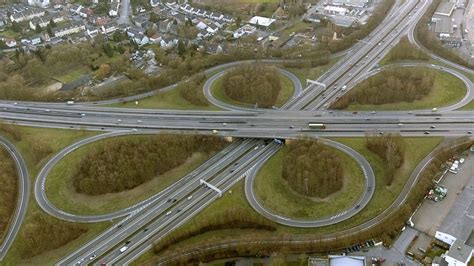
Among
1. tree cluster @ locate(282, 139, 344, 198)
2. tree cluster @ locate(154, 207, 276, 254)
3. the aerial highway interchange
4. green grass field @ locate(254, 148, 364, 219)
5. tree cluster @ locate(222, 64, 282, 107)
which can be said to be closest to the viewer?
the aerial highway interchange

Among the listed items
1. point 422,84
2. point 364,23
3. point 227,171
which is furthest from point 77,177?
point 364,23

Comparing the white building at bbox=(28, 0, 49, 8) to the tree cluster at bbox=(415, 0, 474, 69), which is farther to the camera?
the white building at bbox=(28, 0, 49, 8)

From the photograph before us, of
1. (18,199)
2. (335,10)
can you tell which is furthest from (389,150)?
(335,10)

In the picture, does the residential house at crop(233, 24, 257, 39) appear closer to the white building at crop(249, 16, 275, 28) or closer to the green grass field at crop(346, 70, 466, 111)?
the white building at crop(249, 16, 275, 28)

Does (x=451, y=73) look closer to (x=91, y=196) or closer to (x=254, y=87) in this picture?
(x=254, y=87)

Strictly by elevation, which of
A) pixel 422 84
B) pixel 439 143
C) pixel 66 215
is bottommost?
pixel 66 215

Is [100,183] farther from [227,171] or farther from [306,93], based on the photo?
[306,93]

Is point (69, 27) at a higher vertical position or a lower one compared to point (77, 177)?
higher

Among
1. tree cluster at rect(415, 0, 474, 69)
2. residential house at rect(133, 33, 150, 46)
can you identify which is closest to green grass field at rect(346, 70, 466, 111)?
tree cluster at rect(415, 0, 474, 69)
